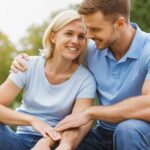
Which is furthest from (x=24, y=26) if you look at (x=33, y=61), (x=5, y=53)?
(x=33, y=61)

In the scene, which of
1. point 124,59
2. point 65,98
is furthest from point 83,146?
point 124,59

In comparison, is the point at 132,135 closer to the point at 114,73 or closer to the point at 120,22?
the point at 114,73

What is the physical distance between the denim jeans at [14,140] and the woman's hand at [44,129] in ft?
0.65

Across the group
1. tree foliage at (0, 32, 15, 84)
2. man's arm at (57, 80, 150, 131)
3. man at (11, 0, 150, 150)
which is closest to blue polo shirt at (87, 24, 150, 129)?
man at (11, 0, 150, 150)

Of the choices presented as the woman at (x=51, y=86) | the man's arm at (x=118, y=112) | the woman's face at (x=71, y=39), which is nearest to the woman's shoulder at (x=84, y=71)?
the woman at (x=51, y=86)

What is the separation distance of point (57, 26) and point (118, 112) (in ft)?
2.60

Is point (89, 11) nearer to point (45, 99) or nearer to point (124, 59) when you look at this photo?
point (124, 59)

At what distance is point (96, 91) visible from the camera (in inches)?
185

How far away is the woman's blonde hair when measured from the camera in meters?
4.60

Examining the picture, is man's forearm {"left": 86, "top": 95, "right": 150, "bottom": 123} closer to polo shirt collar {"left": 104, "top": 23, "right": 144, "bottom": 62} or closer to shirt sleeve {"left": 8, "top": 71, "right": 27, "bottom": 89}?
polo shirt collar {"left": 104, "top": 23, "right": 144, "bottom": 62}

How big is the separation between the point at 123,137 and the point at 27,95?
0.92m

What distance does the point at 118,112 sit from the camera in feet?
14.0

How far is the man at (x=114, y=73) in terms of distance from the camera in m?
4.25

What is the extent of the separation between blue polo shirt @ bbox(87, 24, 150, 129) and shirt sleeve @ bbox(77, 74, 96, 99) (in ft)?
0.11
